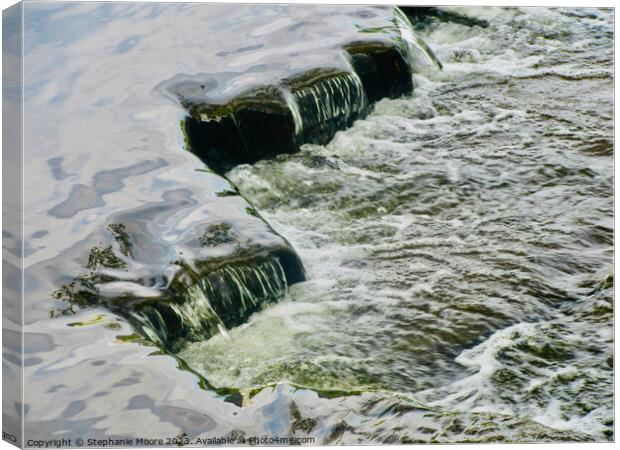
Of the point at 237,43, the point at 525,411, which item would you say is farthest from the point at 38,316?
the point at 525,411

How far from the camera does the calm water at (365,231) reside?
15.6ft

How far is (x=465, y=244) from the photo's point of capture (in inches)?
215

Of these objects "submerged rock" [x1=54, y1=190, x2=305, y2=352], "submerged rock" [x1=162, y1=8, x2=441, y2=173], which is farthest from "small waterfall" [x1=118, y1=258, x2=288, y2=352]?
"submerged rock" [x1=162, y1=8, x2=441, y2=173]

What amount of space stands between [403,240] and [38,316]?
175 centimetres

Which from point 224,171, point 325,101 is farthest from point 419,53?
point 224,171

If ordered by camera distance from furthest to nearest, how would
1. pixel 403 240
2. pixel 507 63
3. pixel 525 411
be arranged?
1. pixel 507 63
2. pixel 403 240
3. pixel 525 411

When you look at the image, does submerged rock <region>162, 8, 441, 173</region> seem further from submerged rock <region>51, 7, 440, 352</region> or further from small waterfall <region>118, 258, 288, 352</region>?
small waterfall <region>118, 258, 288, 352</region>

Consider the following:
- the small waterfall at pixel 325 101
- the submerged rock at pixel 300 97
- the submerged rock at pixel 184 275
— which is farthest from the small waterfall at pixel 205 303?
the small waterfall at pixel 325 101

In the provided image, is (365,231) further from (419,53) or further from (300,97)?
(419,53)

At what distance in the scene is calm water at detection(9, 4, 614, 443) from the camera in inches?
187

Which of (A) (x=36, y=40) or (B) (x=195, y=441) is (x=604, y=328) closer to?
(B) (x=195, y=441)

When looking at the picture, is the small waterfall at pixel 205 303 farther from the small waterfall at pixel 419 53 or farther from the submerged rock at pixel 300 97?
the small waterfall at pixel 419 53

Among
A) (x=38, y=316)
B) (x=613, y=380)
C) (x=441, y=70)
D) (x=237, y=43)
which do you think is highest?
(x=237, y=43)

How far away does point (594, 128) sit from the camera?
18.6 ft
